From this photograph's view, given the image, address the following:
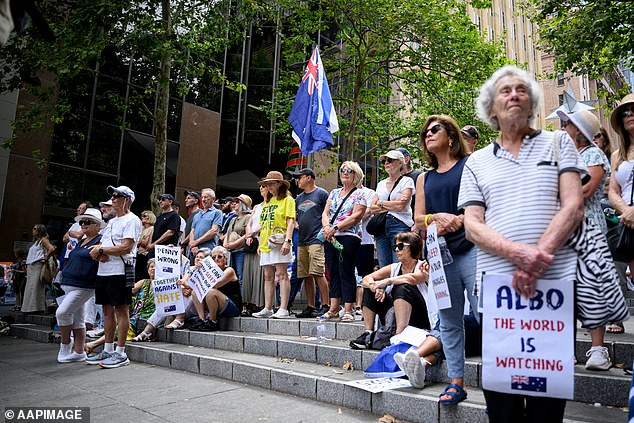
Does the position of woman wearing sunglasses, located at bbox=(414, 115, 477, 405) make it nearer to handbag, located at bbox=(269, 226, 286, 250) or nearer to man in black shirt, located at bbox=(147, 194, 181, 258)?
handbag, located at bbox=(269, 226, 286, 250)

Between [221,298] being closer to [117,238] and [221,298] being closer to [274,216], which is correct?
[274,216]

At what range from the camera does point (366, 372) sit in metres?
4.42

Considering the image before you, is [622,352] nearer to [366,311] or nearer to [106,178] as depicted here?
[366,311]

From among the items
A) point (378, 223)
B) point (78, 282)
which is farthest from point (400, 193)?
point (78, 282)

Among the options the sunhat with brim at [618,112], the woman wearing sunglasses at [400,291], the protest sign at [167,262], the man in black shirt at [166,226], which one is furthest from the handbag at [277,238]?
the sunhat with brim at [618,112]

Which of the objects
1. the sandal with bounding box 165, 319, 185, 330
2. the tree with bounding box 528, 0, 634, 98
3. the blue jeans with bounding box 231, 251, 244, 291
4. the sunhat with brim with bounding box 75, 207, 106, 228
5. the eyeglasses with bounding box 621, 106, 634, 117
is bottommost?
the sandal with bounding box 165, 319, 185, 330

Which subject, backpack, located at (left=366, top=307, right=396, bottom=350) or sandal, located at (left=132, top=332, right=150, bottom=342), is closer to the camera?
backpack, located at (left=366, top=307, right=396, bottom=350)

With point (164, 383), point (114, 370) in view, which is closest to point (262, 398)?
point (164, 383)

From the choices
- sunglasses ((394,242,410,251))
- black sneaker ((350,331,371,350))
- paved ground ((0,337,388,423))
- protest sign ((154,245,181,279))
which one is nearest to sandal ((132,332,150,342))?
paved ground ((0,337,388,423))

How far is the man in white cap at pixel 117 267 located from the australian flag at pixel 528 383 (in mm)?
5281

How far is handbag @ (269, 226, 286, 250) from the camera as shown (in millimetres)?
7009

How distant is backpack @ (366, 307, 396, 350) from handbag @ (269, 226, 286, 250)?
2.46m

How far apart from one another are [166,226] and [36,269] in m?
4.06

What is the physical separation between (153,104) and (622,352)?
60.6 ft
